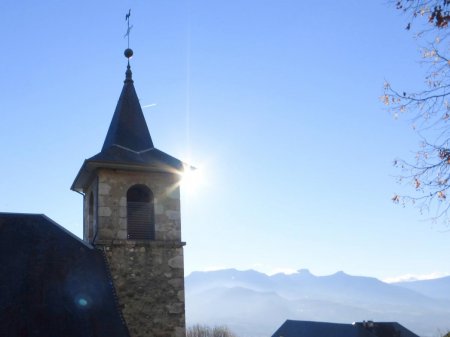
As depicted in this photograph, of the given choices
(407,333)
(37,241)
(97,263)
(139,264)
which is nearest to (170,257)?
(139,264)

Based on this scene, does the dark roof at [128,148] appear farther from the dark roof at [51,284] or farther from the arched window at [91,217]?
the dark roof at [51,284]

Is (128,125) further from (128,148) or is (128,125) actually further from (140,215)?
(140,215)

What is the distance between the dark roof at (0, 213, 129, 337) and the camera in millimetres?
10922

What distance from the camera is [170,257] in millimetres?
13938

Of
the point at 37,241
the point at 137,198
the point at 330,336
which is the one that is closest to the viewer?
the point at 37,241

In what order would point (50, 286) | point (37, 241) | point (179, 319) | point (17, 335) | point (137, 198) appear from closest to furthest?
1. point (17, 335)
2. point (50, 286)
3. point (37, 241)
4. point (179, 319)
5. point (137, 198)

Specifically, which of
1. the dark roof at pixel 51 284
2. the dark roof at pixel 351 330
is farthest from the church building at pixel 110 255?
the dark roof at pixel 351 330

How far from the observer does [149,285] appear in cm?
1352

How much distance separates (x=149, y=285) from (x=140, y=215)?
1.73 meters

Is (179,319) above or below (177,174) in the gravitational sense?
below

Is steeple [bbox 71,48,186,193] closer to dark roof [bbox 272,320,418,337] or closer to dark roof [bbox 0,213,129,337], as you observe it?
dark roof [bbox 0,213,129,337]

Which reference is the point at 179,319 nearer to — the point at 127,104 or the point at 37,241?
the point at 37,241

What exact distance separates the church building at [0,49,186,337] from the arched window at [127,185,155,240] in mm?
24

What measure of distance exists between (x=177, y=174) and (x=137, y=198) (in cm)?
114
